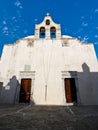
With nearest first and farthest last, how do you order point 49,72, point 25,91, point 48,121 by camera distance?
point 48,121 → point 25,91 → point 49,72

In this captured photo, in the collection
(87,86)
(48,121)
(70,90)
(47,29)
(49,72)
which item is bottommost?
(48,121)

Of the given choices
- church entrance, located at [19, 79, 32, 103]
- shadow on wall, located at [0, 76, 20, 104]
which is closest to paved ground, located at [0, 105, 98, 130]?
church entrance, located at [19, 79, 32, 103]

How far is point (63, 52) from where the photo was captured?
1209cm

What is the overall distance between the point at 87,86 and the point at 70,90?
161cm

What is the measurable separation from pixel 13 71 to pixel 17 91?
2.04 metres

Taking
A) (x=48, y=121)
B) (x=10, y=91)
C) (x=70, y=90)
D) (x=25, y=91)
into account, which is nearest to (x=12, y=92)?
(x=10, y=91)

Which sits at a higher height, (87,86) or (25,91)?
(87,86)

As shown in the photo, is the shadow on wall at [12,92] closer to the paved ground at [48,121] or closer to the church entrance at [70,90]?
the church entrance at [70,90]

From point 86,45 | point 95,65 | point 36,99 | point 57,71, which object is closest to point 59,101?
point 36,99

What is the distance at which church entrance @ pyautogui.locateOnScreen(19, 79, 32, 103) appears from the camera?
10.1 m

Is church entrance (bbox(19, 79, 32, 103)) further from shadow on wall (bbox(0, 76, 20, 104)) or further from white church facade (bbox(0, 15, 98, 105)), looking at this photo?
shadow on wall (bbox(0, 76, 20, 104))

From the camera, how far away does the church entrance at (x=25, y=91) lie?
10091 millimetres

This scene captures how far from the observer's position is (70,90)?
10383 millimetres

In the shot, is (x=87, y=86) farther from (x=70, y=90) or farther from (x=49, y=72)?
(x=49, y=72)
